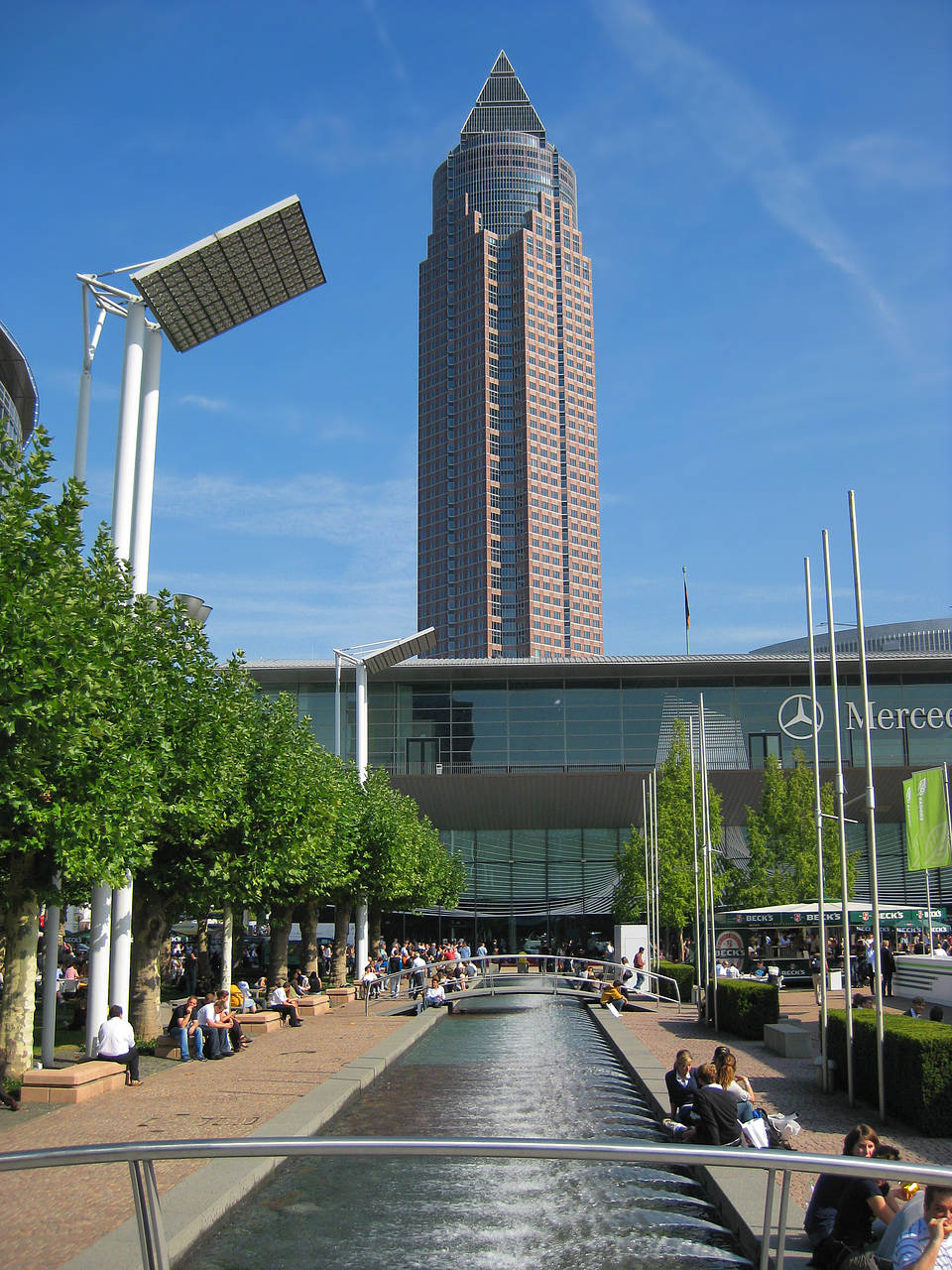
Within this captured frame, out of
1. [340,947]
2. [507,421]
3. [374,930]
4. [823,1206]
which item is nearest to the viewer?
[823,1206]

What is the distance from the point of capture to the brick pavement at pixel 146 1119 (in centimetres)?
541

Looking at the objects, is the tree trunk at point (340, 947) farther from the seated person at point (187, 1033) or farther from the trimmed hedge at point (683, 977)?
the seated person at point (187, 1033)

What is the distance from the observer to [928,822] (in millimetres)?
27406

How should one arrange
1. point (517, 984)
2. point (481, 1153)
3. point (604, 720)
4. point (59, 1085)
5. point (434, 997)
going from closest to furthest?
point (481, 1153) < point (59, 1085) < point (434, 997) < point (517, 984) < point (604, 720)

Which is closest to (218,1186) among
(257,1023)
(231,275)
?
(231,275)

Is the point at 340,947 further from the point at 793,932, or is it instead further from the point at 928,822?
the point at 928,822

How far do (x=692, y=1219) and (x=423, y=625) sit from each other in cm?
17807

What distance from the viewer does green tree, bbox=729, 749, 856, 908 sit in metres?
52.6

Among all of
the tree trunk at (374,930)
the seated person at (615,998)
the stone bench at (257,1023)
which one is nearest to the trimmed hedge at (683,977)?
the seated person at (615,998)

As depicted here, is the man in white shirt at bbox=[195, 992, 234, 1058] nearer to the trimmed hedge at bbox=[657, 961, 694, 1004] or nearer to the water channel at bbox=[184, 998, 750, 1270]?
the water channel at bbox=[184, 998, 750, 1270]

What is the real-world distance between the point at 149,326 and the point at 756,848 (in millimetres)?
40242

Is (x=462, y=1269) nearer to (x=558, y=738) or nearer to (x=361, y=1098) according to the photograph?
(x=361, y=1098)

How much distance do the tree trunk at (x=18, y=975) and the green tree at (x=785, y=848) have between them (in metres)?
40.5

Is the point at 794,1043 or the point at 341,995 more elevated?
the point at 794,1043
